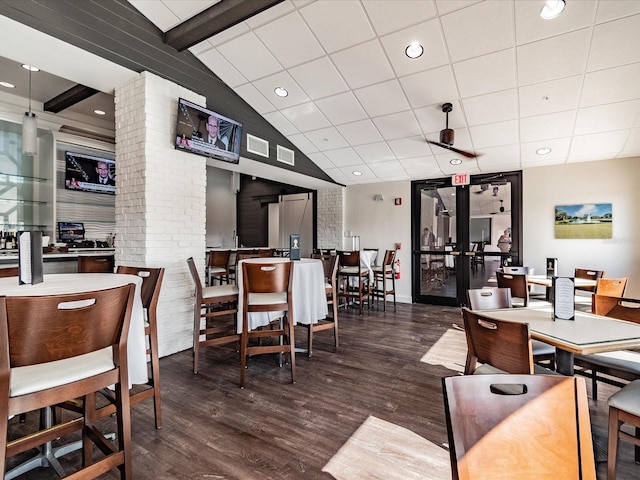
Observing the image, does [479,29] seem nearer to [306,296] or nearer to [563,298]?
[563,298]

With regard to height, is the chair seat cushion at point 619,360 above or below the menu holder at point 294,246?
below

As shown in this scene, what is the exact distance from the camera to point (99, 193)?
6.00 meters

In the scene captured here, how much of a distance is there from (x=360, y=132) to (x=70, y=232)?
517 centimetres

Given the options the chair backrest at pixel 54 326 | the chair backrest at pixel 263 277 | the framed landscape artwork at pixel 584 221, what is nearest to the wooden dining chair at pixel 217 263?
the chair backrest at pixel 263 277

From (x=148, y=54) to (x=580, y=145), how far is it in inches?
228

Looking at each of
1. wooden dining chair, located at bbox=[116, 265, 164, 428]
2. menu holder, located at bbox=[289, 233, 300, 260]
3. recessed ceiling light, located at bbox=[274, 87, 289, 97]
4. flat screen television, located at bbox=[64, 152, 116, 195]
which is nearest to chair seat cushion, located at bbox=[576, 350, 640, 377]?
menu holder, located at bbox=[289, 233, 300, 260]

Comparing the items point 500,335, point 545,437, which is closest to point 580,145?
point 500,335

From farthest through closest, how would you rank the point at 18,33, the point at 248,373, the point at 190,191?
the point at 190,191 → the point at 248,373 → the point at 18,33

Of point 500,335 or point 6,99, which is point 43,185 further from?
point 500,335

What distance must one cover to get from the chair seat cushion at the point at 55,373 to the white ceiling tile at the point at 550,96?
185 inches

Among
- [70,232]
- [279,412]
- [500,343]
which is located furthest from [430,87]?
[70,232]

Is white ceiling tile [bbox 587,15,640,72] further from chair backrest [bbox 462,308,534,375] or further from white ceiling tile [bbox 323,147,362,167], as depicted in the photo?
white ceiling tile [bbox 323,147,362,167]

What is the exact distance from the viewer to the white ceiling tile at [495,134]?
14.8 ft

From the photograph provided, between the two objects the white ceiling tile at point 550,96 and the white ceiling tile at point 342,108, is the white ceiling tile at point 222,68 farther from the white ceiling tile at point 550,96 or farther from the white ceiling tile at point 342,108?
the white ceiling tile at point 550,96
